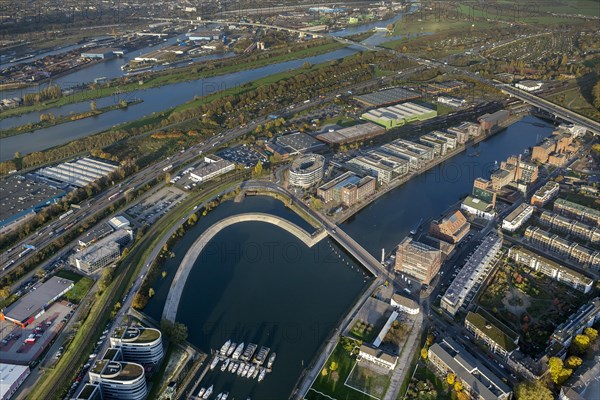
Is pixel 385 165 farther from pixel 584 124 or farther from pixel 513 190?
pixel 584 124

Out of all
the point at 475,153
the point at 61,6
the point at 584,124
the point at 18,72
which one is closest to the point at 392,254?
the point at 475,153

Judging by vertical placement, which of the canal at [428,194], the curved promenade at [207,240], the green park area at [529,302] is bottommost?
the canal at [428,194]

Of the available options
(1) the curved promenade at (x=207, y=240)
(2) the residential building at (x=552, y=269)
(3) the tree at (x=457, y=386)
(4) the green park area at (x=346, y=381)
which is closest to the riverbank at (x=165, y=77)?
(1) the curved promenade at (x=207, y=240)

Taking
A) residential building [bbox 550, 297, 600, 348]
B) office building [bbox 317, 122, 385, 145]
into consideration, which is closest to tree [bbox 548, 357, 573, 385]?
residential building [bbox 550, 297, 600, 348]

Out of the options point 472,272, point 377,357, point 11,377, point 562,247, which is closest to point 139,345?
point 11,377

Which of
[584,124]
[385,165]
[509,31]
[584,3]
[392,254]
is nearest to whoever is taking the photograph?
[392,254]

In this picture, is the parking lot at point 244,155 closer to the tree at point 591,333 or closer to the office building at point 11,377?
the office building at point 11,377

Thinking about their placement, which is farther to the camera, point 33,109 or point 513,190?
point 33,109

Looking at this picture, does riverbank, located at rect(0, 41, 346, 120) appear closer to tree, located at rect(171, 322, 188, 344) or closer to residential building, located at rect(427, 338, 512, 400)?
tree, located at rect(171, 322, 188, 344)
